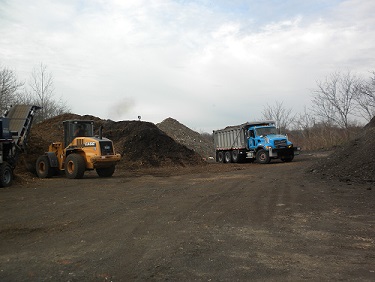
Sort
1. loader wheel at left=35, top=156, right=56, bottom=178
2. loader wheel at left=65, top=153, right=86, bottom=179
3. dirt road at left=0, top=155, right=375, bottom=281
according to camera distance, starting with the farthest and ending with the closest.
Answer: loader wheel at left=35, top=156, right=56, bottom=178
loader wheel at left=65, top=153, right=86, bottom=179
dirt road at left=0, top=155, right=375, bottom=281

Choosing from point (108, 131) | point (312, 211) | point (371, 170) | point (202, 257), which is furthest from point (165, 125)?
point (202, 257)

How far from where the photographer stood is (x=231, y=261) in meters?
5.37

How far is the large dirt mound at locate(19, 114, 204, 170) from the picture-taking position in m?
26.7

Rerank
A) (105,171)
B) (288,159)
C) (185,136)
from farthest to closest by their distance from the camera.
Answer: (185,136) < (288,159) < (105,171)

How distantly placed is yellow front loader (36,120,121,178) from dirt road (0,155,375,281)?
5030mm

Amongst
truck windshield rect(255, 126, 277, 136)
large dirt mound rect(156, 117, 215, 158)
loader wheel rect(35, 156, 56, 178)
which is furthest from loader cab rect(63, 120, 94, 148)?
large dirt mound rect(156, 117, 215, 158)

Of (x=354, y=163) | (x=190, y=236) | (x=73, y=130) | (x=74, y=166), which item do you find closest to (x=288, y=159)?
(x=354, y=163)

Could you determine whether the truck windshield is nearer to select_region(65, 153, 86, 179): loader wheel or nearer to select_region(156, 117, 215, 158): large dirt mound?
select_region(156, 117, 215, 158): large dirt mound

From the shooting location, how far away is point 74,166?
673 inches

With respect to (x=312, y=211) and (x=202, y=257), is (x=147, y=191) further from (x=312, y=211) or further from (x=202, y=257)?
(x=202, y=257)

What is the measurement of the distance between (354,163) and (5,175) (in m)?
14.0

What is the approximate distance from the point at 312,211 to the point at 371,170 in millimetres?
6861

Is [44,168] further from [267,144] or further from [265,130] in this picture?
[265,130]

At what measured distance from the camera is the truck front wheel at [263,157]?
26.7 m
